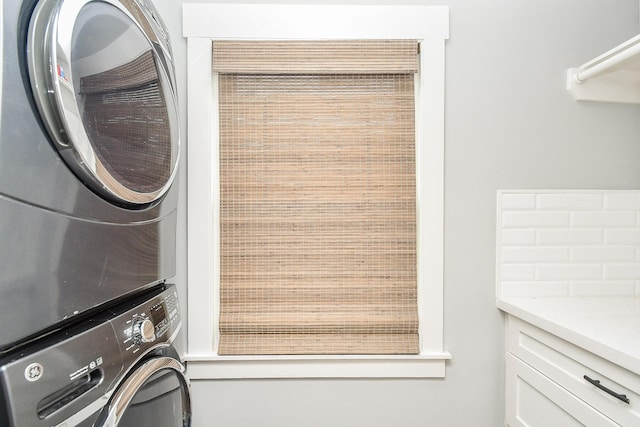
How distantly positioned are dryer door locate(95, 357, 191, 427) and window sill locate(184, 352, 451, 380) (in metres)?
0.37

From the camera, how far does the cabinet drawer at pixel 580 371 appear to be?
87cm

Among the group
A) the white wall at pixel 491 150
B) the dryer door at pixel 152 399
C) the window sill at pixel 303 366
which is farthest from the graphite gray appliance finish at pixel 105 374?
the white wall at pixel 491 150

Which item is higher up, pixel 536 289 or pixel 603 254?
pixel 603 254

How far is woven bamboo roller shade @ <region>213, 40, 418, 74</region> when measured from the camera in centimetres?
134

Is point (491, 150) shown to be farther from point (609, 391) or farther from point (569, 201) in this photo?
point (609, 391)

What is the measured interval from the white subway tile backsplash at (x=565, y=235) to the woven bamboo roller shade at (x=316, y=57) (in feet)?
2.85

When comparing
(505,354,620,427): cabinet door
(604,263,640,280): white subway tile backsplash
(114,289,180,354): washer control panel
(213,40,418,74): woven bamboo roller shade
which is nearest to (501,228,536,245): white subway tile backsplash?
(604,263,640,280): white subway tile backsplash

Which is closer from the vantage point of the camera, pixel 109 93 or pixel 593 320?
pixel 109 93

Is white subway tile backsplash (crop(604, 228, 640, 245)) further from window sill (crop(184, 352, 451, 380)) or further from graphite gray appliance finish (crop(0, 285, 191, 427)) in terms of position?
graphite gray appliance finish (crop(0, 285, 191, 427))

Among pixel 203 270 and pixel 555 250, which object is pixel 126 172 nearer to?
pixel 203 270

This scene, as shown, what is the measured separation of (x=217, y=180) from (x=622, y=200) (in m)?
1.69

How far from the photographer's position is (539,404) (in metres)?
1.19

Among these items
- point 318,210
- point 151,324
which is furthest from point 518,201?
point 151,324

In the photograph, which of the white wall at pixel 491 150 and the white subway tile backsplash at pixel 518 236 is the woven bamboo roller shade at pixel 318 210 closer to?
the white wall at pixel 491 150
